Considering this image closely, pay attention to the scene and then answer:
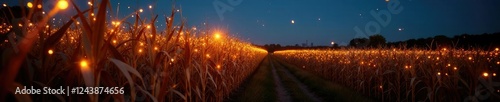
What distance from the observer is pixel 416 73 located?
9531 mm

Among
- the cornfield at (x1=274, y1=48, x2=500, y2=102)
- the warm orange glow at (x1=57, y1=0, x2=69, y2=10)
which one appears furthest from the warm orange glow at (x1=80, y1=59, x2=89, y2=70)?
the cornfield at (x1=274, y1=48, x2=500, y2=102)

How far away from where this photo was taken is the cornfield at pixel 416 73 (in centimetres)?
570

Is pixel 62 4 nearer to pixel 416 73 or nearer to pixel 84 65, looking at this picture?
pixel 84 65

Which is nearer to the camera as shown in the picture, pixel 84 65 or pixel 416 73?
pixel 84 65

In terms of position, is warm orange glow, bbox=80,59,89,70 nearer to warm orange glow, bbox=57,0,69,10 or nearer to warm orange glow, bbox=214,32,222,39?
warm orange glow, bbox=57,0,69,10

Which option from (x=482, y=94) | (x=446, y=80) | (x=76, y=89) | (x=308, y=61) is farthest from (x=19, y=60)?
(x=308, y=61)

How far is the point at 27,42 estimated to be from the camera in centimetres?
189

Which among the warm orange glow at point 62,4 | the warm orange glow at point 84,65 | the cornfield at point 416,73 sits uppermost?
the warm orange glow at point 62,4

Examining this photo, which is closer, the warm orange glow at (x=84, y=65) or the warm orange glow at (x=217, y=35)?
the warm orange glow at (x=84, y=65)

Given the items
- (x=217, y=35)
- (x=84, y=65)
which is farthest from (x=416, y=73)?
(x=84, y=65)

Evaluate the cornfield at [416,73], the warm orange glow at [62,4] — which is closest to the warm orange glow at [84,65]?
the warm orange glow at [62,4]

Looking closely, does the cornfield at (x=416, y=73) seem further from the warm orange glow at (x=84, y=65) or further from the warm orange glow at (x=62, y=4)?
the warm orange glow at (x=62, y=4)

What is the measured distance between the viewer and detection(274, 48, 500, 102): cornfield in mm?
→ 5699

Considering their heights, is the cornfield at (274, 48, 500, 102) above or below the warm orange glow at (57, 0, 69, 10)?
below
